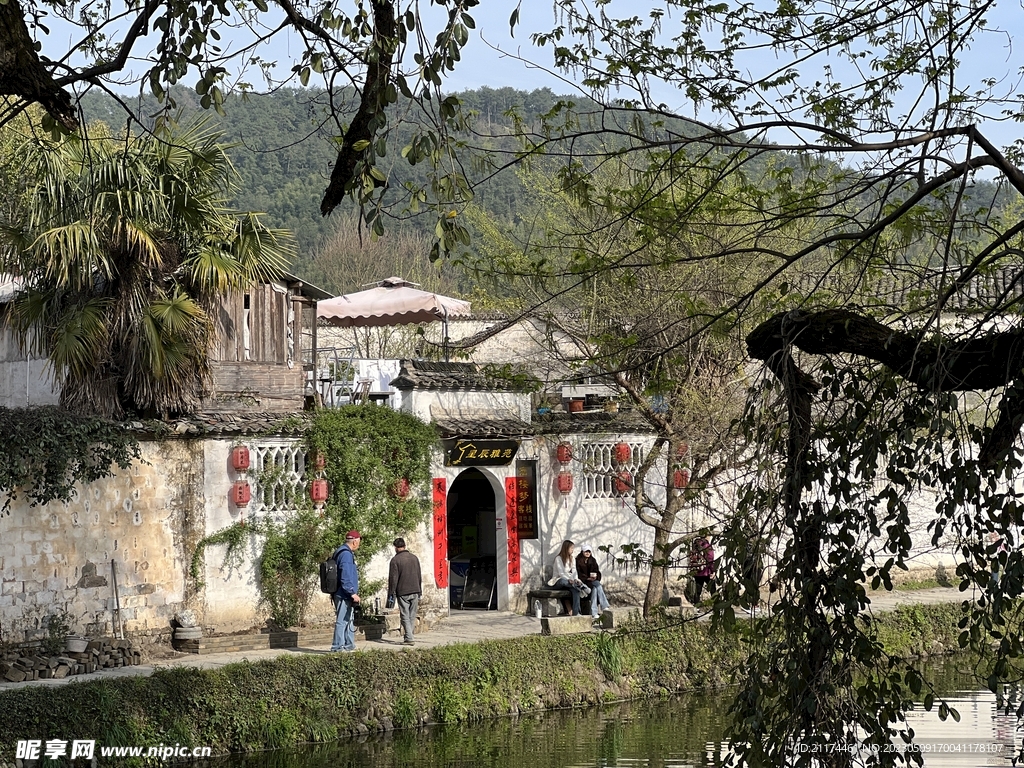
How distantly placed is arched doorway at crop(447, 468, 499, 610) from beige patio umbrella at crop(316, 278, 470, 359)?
103 inches

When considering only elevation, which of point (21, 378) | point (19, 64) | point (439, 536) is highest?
point (19, 64)

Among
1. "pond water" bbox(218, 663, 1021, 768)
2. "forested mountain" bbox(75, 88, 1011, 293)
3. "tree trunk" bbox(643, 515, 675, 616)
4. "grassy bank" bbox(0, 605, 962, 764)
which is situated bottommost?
"pond water" bbox(218, 663, 1021, 768)

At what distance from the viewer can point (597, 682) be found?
14375 mm

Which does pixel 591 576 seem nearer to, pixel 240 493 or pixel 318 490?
pixel 318 490

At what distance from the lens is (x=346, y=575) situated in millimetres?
13992

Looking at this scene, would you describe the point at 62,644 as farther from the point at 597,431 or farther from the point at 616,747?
the point at 597,431

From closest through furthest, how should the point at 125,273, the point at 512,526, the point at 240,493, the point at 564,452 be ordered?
the point at 125,273 < the point at 240,493 < the point at 512,526 < the point at 564,452

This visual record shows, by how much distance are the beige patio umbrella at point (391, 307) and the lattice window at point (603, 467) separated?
3138mm

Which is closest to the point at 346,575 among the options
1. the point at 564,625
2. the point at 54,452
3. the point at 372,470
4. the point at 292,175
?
the point at 372,470

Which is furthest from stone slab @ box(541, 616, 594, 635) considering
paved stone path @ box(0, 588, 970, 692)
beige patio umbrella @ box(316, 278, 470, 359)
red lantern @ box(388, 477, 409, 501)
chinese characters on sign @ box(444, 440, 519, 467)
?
beige patio umbrella @ box(316, 278, 470, 359)

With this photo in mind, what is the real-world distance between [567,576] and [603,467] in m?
2.17

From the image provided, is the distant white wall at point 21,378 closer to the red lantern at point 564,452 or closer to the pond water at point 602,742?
the red lantern at point 564,452

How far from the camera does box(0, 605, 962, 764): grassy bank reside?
10570 millimetres

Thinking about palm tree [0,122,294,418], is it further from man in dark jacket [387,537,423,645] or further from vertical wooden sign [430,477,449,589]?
vertical wooden sign [430,477,449,589]
